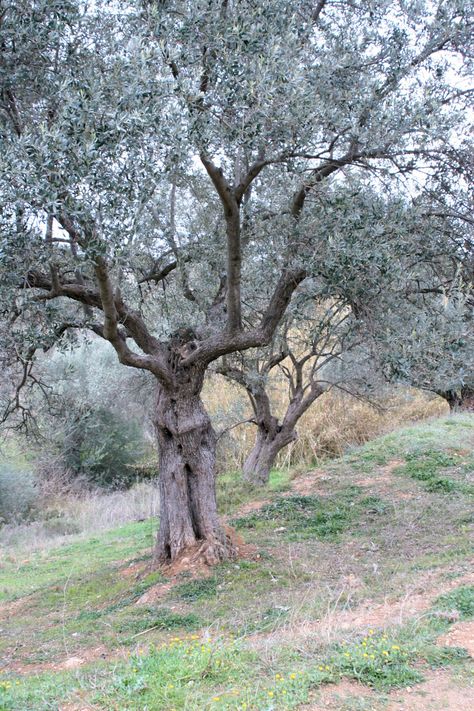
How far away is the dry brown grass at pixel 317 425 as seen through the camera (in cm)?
1856

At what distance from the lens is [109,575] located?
29.9 ft

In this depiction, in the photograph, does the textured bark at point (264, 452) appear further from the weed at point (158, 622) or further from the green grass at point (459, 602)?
the green grass at point (459, 602)

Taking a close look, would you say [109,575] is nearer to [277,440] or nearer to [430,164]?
[277,440]

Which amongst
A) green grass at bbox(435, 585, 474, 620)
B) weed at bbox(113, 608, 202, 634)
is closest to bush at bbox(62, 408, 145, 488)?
weed at bbox(113, 608, 202, 634)

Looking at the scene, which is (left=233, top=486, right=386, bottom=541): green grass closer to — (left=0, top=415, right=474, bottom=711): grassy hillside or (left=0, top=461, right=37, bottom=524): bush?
(left=0, top=415, right=474, bottom=711): grassy hillside

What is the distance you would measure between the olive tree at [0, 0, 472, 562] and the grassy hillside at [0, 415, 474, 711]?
116cm

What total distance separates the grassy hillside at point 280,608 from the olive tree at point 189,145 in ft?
3.81

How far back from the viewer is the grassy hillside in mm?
3701

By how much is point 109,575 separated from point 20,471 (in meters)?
12.5

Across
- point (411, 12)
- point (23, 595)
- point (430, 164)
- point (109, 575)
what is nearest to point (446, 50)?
point (411, 12)

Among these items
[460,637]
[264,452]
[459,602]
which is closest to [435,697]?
[460,637]

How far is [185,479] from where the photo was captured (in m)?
8.29

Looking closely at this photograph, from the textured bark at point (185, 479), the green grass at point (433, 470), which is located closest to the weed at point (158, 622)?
the textured bark at point (185, 479)

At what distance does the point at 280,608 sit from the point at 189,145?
14.2ft
